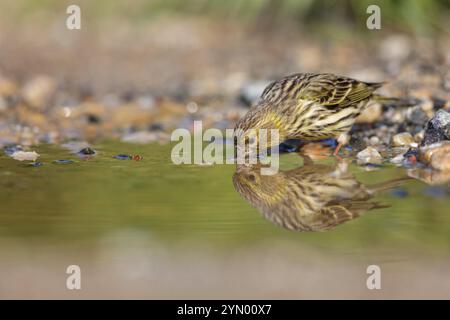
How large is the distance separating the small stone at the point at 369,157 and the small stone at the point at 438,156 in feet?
1.47

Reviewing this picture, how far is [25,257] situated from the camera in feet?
16.3

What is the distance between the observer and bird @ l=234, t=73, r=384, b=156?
7680mm

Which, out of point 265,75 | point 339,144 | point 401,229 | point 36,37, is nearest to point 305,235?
point 401,229

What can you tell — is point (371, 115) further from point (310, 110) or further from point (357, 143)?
point (310, 110)

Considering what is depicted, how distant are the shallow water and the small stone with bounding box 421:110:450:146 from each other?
517 mm

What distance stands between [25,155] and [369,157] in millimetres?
3116

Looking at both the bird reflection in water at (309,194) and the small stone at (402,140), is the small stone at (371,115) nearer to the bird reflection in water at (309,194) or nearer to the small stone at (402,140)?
the small stone at (402,140)

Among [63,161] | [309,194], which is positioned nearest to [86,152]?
[63,161]

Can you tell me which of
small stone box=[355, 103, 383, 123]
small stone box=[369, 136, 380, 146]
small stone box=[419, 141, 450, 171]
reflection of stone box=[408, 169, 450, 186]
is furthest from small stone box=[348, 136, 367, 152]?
reflection of stone box=[408, 169, 450, 186]

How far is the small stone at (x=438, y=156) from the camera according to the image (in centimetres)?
683

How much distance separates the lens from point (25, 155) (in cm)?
775

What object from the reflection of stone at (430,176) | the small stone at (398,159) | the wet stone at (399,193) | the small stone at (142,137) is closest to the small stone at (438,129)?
the small stone at (398,159)
